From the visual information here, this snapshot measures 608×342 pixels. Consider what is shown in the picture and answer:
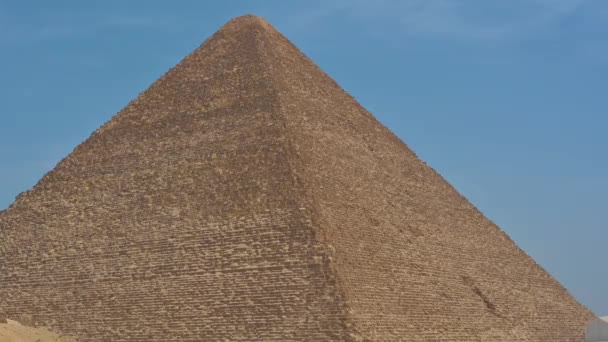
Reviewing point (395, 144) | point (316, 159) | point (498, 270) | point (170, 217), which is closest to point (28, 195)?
point (170, 217)

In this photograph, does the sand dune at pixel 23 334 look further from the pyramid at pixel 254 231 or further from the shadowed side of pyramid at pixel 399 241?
the shadowed side of pyramid at pixel 399 241

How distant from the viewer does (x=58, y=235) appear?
35219mm

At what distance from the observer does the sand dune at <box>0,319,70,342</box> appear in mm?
29641

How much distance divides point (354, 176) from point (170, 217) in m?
6.66

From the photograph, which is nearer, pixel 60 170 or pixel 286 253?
pixel 286 253

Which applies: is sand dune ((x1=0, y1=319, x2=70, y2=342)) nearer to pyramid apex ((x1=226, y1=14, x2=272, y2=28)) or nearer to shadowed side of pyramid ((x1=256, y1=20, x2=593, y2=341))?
shadowed side of pyramid ((x1=256, y1=20, x2=593, y2=341))

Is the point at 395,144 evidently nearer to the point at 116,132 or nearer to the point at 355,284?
the point at 116,132

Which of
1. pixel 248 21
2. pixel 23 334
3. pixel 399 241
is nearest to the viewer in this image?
pixel 23 334

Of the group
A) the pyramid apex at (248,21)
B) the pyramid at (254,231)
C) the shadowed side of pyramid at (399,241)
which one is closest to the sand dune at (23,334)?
the pyramid at (254,231)

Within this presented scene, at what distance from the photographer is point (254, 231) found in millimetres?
30688

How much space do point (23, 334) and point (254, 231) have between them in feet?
23.9

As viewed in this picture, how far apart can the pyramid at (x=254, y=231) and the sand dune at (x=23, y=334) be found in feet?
1.51

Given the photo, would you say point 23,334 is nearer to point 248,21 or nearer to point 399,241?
point 399,241

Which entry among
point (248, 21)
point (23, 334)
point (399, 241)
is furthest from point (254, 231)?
point (248, 21)
